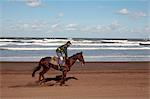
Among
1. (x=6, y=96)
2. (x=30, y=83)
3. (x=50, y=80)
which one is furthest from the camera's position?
(x=30, y=83)

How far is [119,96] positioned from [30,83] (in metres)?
3.93

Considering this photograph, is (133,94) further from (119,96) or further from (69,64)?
(69,64)

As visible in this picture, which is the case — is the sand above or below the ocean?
below

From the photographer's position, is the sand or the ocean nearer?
the sand

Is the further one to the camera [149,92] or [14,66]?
[14,66]

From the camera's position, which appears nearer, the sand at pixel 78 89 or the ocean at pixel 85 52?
the sand at pixel 78 89

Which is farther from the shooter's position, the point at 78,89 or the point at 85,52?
the point at 85,52

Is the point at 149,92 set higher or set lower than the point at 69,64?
lower

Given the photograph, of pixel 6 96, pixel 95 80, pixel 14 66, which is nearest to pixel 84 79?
pixel 95 80

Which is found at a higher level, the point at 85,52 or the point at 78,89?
the point at 85,52

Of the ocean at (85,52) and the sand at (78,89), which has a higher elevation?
the ocean at (85,52)

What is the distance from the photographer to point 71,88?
41.2ft

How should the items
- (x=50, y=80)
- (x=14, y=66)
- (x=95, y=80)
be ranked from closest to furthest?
(x=50, y=80) < (x=95, y=80) < (x=14, y=66)

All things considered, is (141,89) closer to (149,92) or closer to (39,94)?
(149,92)
